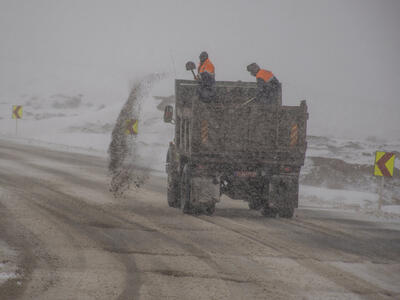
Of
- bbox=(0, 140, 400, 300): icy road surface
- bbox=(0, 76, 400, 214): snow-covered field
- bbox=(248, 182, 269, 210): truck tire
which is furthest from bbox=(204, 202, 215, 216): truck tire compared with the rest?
bbox=(0, 76, 400, 214): snow-covered field

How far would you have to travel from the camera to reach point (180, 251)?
303 inches

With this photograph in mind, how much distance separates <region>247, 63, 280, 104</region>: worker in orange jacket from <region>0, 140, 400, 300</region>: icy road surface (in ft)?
7.76

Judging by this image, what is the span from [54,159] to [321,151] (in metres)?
11.4

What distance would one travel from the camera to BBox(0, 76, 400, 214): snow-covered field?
53.7 ft

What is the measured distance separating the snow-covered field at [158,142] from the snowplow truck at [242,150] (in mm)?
3746

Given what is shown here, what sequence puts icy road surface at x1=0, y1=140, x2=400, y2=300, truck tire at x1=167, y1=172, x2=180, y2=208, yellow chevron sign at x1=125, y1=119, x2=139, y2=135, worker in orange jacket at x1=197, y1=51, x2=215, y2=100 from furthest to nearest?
yellow chevron sign at x1=125, y1=119, x2=139, y2=135
truck tire at x1=167, y1=172, x2=180, y2=208
worker in orange jacket at x1=197, y1=51, x2=215, y2=100
icy road surface at x1=0, y1=140, x2=400, y2=300

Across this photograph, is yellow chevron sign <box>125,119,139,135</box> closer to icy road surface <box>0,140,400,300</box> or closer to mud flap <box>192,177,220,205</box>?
icy road surface <box>0,140,400,300</box>

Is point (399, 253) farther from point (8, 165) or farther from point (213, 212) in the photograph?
point (8, 165)

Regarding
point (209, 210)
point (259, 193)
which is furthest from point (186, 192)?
point (259, 193)

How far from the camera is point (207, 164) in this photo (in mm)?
10867

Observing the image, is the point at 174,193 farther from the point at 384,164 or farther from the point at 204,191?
the point at 384,164

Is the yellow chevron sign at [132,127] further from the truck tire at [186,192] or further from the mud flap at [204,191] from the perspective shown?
the mud flap at [204,191]

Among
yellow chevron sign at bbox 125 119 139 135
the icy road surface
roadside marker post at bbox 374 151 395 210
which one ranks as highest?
yellow chevron sign at bbox 125 119 139 135

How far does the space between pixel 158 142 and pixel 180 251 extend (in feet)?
71.9
